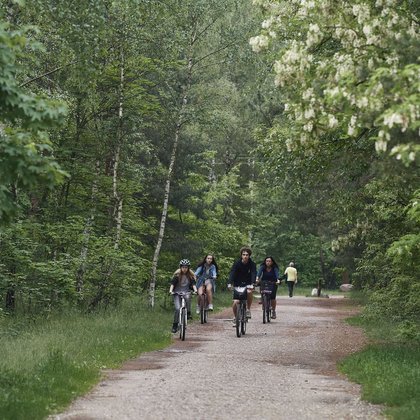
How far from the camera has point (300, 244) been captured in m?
69.0

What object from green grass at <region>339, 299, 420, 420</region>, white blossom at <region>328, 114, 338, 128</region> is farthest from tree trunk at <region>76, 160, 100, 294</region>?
white blossom at <region>328, 114, 338, 128</region>

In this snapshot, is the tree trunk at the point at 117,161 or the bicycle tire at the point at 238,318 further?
the tree trunk at the point at 117,161

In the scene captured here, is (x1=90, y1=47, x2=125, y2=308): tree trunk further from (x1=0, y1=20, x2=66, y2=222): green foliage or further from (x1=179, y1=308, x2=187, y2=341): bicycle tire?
(x1=0, y1=20, x2=66, y2=222): green foliage

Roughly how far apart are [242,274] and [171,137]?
13072 millimetres

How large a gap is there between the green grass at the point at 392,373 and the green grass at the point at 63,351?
4.00m

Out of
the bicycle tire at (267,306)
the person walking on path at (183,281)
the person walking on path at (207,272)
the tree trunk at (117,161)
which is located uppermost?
the tree trunk at (117,161)

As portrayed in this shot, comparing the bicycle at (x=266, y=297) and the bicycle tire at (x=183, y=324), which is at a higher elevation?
the bicycle at (x=266, y=297)

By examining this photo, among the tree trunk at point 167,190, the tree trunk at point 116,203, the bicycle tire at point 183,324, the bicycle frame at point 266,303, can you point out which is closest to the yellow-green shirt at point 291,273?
the tree trunk at point 167,190

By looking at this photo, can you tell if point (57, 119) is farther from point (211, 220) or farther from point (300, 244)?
point (300, 244)

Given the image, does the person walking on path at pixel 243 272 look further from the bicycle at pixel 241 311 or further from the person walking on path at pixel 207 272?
the person walking on path at pixel 207 272

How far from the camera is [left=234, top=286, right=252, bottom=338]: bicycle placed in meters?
19.1

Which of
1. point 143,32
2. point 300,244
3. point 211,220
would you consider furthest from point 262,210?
point 143,32

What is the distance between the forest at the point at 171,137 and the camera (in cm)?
950

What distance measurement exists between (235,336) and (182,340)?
1.83m
